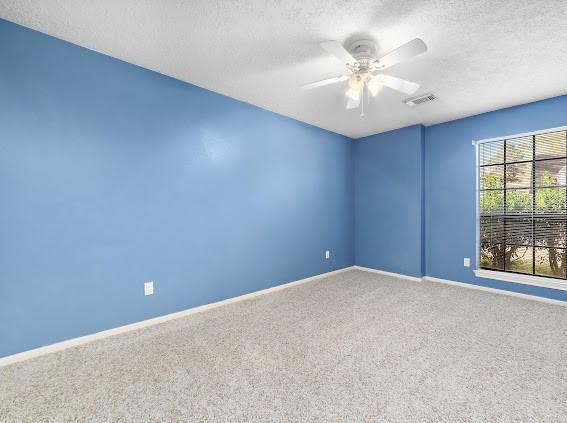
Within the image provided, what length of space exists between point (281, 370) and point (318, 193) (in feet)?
9.49

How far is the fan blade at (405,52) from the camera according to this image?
1.66m

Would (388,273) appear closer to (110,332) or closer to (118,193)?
(110,332)

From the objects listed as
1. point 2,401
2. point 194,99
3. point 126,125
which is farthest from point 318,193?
point 2,401

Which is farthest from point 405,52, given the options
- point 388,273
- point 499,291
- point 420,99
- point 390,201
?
point 388,273

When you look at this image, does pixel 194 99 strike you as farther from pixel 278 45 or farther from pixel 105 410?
pixel 105 410

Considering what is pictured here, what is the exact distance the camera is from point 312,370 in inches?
70.3

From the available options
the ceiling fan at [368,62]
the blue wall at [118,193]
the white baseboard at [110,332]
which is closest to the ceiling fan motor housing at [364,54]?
the ceiling fan at [368,62]

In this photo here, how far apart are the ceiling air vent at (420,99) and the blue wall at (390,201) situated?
3.03 ft

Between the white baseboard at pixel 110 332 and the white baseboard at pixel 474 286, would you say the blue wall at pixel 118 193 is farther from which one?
the white baseboard at pixel 474 286

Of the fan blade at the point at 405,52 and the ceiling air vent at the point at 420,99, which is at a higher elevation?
the ceiling air vent at the point at 420,99

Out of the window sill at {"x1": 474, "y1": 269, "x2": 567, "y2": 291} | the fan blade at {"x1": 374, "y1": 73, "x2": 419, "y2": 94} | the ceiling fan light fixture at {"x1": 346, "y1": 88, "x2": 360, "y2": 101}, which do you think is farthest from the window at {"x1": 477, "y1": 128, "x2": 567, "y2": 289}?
the ceiling fan light fixture at {"x1": 346, "y1": 88, "x2": 360, "y2": 101}

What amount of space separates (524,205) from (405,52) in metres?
2.98

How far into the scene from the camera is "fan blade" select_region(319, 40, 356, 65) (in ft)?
5.62

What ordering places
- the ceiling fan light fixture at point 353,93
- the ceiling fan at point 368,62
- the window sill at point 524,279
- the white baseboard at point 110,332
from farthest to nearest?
the window sill at point 524,279, the ceiling fan light fixture at point 353,93, the white baseboard at point 110,332, the ceiling fan at point 368,62
